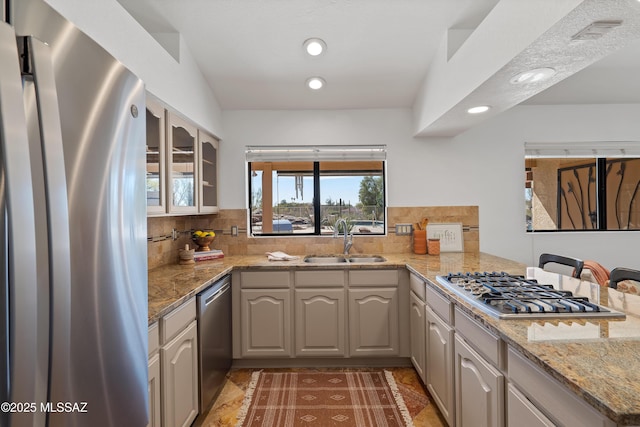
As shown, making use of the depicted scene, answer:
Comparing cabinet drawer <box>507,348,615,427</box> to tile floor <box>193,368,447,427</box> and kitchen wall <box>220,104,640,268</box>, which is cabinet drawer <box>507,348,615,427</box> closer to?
A: tile floor <box>193,368,447,427</box>

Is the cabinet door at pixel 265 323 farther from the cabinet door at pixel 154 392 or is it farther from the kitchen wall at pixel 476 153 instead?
the cabinet door at pixel 154 392

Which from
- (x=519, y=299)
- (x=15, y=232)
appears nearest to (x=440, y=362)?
(x=519, y=299)

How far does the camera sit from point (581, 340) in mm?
1067

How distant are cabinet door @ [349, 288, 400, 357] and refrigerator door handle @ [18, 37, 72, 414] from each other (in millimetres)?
2174

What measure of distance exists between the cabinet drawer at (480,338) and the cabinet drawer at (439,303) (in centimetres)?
10

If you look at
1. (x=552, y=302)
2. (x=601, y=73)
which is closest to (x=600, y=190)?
(x=601, y=73)

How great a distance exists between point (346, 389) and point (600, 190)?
3.16 metres

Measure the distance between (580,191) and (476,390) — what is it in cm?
283

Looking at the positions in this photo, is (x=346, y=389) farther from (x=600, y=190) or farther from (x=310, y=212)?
(x=600, y=190)

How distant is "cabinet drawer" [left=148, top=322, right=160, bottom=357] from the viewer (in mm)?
1402

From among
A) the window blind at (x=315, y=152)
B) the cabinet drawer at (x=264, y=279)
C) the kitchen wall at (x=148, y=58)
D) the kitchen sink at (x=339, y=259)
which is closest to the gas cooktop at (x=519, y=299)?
the kitchen sink at (x=339, y=259)

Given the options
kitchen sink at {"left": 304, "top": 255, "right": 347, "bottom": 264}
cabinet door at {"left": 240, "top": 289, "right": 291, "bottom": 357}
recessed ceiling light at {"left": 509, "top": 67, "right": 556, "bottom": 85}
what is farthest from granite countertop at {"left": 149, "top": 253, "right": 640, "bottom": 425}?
recessed ceiling light at {"left": 509, "top": 67, "right": 556, "bottom": 85}

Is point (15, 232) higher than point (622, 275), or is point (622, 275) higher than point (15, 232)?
point (15, 232)

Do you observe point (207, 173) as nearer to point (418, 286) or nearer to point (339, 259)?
point (339, 259)
